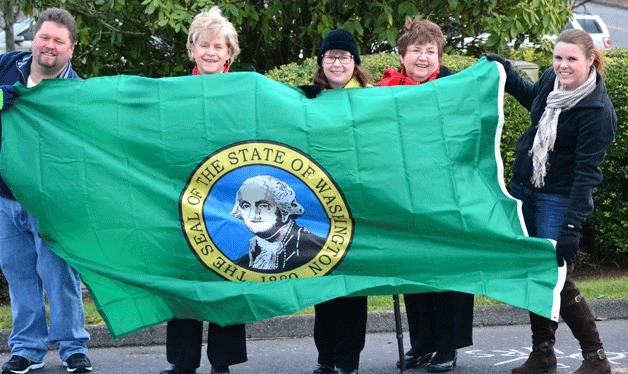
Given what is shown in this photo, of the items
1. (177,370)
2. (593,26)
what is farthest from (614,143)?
(593,26)

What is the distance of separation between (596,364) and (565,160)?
1078mm

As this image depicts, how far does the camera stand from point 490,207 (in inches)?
227

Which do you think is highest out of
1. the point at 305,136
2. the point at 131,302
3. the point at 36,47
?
the point at 36,47

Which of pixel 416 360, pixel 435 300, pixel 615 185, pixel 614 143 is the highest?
pixel 614 143

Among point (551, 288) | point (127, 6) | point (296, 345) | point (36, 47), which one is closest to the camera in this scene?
point (551, 288)

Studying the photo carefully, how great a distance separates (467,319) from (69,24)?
2.65 m

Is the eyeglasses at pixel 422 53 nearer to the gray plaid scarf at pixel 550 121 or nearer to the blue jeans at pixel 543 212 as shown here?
the gray plaid scarf at pixel 550 121

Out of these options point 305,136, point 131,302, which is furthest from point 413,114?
point 131,302

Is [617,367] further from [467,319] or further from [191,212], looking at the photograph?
[191,212]

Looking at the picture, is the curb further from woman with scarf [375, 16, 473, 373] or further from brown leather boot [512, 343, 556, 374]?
brown leather boot [512, 343, 556, 374]

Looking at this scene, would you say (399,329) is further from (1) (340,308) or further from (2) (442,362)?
(2) (442,362)

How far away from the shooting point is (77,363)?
6.25 metres

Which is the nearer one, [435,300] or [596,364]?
[596,364]

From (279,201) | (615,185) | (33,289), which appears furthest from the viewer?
(615,185)
